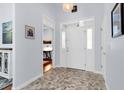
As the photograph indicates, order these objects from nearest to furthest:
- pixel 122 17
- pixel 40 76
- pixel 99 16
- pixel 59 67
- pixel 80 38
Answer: pixel 122 17, pixel 40 76, pixel 99 16, pixel 80 38, pixel 59 67

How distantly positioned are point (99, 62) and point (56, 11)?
3219 mm

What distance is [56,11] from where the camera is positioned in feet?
21.5

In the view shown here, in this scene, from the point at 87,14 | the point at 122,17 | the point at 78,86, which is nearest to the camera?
the point at 122,17

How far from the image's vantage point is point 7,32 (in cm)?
474

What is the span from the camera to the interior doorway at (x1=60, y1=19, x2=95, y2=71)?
18.7ft

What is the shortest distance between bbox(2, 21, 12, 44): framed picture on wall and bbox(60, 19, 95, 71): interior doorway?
267cm

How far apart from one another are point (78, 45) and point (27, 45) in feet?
9.54

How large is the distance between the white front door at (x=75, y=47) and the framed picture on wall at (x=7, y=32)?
281 cm

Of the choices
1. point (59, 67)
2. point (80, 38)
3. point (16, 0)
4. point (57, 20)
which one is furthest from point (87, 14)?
point (16, 0)

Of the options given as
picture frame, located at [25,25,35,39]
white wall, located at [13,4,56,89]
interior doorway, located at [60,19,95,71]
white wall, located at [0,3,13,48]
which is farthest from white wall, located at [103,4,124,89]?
white wall, located at [0,3,13,48]

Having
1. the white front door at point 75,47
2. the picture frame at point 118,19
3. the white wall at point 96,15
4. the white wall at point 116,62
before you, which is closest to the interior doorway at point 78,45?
the white front door at point 75,47

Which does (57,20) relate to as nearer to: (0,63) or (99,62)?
(99,62)

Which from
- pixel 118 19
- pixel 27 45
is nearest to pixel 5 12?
pixel 27 45

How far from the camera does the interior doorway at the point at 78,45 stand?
18.7ft
